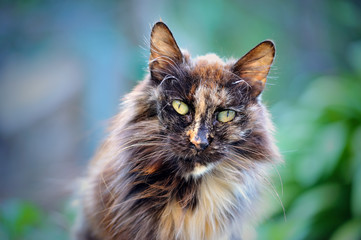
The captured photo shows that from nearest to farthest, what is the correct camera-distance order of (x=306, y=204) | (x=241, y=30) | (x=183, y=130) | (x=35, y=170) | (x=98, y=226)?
(x=183, y=130), (x=98, y=226), (x=306, y=204), (x=35, y=170), (x=241, y=30)

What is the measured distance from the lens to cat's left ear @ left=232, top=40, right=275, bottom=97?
4.14 feet

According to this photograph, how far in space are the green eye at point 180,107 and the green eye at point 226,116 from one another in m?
0.12

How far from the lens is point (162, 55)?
1.29m

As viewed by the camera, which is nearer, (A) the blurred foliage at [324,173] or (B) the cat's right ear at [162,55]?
(B) the cat's right ear at [162,55]

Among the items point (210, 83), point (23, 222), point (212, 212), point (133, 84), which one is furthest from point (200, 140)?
point (133, 84)

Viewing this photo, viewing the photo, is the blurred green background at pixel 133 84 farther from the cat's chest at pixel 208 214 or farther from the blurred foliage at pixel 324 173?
the cat's chest at pixel 208 214

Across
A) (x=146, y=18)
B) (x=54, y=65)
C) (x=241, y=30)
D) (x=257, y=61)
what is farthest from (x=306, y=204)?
(x=54, y=65)

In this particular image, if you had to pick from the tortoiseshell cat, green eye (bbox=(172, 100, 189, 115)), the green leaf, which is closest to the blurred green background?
the green leaf

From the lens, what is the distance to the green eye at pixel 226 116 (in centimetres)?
121

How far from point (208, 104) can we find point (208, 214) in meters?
0.42

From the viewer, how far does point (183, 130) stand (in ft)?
3.90

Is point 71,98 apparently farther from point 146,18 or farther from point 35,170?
point 146,18

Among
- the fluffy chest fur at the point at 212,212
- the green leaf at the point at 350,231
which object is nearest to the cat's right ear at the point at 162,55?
the fluffy chest fur at the point at 212,212

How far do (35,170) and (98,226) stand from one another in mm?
2604
